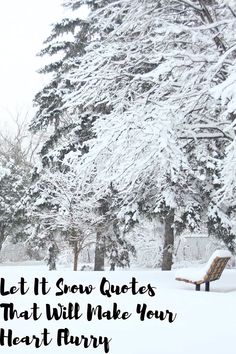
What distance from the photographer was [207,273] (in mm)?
9117

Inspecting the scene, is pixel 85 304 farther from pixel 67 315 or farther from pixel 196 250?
pixel 196 250

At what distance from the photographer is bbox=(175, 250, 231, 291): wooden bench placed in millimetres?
9102

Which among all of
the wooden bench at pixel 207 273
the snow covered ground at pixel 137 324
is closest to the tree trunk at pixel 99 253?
the wooden bench at pixel 207 273

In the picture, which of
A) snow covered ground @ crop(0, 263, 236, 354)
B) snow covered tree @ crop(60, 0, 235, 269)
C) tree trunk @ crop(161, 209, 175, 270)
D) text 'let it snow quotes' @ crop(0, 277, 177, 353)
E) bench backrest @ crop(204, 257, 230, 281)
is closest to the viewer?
snow covered ground @ crop(0, 263, 236, 354)

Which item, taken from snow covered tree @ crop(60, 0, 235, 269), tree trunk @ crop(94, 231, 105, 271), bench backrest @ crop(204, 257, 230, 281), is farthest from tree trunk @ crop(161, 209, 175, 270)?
bench backrest @ crop(204, 257, 230, 281)

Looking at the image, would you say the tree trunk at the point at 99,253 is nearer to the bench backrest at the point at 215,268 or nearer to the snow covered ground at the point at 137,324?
the bench backrest at the point at 215,268

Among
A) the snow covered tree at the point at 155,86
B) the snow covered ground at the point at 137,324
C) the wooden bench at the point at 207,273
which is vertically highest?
the snow covered tree at the point at 155,86

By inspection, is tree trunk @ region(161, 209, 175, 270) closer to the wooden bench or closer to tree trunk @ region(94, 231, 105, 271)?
tree trunk @ region(94, 231, 105, 271)

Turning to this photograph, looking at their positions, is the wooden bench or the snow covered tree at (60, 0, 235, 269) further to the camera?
the wooden bench

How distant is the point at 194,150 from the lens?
41.8 feet

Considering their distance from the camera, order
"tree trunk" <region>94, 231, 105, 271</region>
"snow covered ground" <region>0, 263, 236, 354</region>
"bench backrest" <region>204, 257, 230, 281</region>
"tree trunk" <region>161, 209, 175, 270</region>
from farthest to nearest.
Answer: "tree trunk" <region>94, 231, 105, 271</region>
"tree trunk" <region>161, 209, 175, 270</region>
"bench backrest" <region>204, 257, 230, 281</region>
"snow covered ground" <region>0, 263, 236, 354</region>

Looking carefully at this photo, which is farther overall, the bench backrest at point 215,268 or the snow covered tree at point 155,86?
the bench backrest at point 215,268

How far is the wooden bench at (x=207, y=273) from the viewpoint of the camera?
358 inches

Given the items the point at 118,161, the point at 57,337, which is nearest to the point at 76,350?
the point at 57,337
